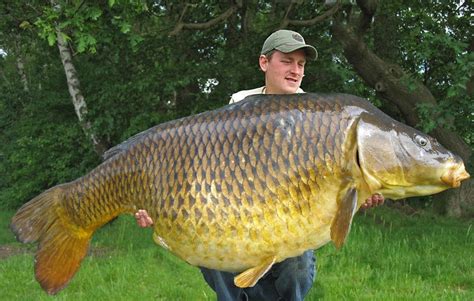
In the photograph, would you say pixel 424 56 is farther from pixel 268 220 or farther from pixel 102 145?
pixel 102 145

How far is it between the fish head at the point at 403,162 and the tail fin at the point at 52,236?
1026 millimetres

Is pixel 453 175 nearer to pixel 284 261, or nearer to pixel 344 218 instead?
pixel 344 218

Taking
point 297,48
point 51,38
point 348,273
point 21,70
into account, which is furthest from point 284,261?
point 21,70

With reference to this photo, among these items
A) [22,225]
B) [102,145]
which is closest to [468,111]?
[22,225]

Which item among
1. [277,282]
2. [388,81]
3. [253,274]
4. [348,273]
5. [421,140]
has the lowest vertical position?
[348,273]

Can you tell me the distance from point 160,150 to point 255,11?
247 inches

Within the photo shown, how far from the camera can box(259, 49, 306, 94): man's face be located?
2.32 m

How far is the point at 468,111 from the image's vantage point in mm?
5617

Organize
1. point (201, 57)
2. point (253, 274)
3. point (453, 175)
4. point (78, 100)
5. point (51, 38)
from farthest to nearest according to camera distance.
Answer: point (78, 100) → point (201, 57) → point (51, 38) → point (253, 274) → point (453, 175)

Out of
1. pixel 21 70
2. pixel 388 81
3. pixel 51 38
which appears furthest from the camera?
pixel 21 70

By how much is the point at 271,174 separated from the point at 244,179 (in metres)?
0.08

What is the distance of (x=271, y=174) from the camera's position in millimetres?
1727

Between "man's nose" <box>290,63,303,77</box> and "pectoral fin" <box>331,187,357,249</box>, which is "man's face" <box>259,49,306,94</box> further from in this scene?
"pectoral fin" <box>331,187,357,249</box>

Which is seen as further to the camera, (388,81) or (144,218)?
(388,81)
